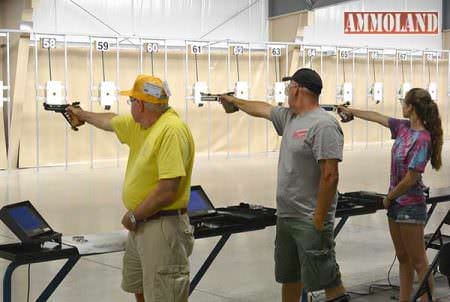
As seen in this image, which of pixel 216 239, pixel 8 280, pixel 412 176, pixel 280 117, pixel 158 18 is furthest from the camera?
pixel 158 18

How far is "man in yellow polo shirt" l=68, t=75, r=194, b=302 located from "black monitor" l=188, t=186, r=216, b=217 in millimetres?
893

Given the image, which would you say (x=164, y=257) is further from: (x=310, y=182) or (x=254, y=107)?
(x=254, y=107)

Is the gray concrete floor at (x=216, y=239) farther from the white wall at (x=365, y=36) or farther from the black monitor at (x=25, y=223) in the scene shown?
the white wall at (x=365, y=36)

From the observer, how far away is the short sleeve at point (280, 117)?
3.98m

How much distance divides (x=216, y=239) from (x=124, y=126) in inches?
151

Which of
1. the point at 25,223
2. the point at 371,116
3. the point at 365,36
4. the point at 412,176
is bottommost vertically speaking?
the point at 25,223

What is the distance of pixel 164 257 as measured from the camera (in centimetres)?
337

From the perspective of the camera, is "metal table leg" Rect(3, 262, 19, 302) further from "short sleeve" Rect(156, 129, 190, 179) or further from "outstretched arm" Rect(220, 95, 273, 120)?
"outstretched arm" Rect(220, 95, 273, 120)

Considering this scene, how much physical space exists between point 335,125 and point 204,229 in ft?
3.27

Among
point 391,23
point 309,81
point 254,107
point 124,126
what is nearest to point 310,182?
point 309,81

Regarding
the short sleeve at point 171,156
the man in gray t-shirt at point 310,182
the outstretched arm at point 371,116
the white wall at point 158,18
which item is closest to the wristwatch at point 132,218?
the short sleeve at point 171,156

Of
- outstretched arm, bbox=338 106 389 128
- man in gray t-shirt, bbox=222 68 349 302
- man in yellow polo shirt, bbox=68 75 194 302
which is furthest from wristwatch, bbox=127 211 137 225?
outstretched arm, bbox=338 106 389 128

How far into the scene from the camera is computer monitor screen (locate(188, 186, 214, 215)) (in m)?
4.46

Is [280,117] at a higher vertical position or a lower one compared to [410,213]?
higher
